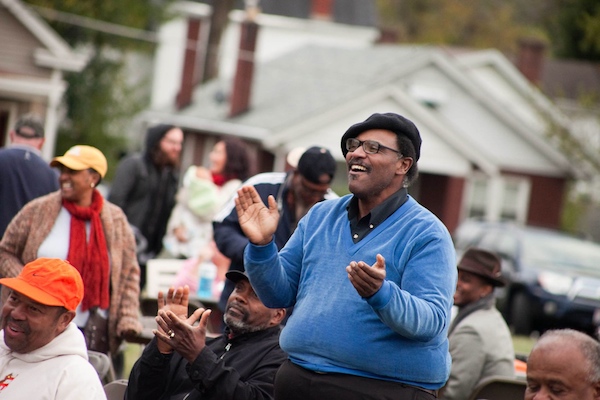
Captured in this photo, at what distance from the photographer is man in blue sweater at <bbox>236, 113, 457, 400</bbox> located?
414 cm

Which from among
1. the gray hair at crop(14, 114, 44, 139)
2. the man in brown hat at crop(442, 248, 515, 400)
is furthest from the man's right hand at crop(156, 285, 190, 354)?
the gray hair at crop(14, 114, 44, 139)

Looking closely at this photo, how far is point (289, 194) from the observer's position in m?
6.75

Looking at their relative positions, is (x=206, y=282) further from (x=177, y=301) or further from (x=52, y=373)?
(x=52, y=373)

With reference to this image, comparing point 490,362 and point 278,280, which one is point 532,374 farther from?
point 490,362

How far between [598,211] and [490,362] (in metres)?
31.6

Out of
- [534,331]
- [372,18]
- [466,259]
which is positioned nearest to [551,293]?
[534,331]

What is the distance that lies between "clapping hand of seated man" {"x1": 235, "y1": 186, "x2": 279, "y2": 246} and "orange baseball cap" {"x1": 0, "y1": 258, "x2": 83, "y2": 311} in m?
0.87

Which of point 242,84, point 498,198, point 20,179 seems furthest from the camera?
point 498,198

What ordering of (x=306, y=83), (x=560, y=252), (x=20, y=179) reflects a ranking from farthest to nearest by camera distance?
1. (x=306, y=83)
2. (x=560, y=252)
3. (x=20, y=179)

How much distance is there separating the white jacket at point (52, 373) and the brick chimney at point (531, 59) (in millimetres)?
36618

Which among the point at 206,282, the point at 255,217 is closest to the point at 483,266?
the point at 206,282

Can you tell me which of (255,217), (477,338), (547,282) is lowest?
(547,282)

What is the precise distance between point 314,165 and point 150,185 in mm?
3025

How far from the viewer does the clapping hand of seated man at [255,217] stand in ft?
14.2
